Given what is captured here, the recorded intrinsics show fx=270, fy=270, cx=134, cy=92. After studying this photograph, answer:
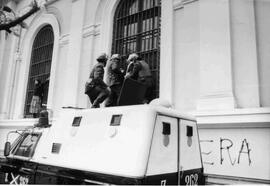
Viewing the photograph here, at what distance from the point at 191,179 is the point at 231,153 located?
89.4 inches

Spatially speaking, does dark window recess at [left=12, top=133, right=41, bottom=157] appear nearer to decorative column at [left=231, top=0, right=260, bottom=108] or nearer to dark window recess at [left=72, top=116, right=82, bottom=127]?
dark window recess at [left=72, top=116, right=82, bottom=127]

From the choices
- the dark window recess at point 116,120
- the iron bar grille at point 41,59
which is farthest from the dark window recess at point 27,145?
the iron bar grille at point 41,59

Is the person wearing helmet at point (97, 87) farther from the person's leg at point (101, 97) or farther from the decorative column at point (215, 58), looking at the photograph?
the decorative column at point (215, 58)

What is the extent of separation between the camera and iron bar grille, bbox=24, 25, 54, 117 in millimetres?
11007

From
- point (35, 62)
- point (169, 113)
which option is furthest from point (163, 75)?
point (35, 62)

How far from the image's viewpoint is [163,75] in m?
6.79

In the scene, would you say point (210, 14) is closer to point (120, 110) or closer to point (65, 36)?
point (120, 110)

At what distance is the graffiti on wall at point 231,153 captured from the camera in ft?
16.0

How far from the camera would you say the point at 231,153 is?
5047 mm

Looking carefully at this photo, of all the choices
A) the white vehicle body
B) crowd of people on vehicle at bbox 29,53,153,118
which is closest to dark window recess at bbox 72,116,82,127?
the white vehicle body

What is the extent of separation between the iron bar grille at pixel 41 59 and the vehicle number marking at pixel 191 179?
8.65 meters

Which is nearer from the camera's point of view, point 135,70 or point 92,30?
point 135,70

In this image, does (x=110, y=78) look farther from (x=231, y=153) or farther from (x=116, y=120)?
(x=116, y=120)

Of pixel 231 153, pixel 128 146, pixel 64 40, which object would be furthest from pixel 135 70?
pixel 64 40
